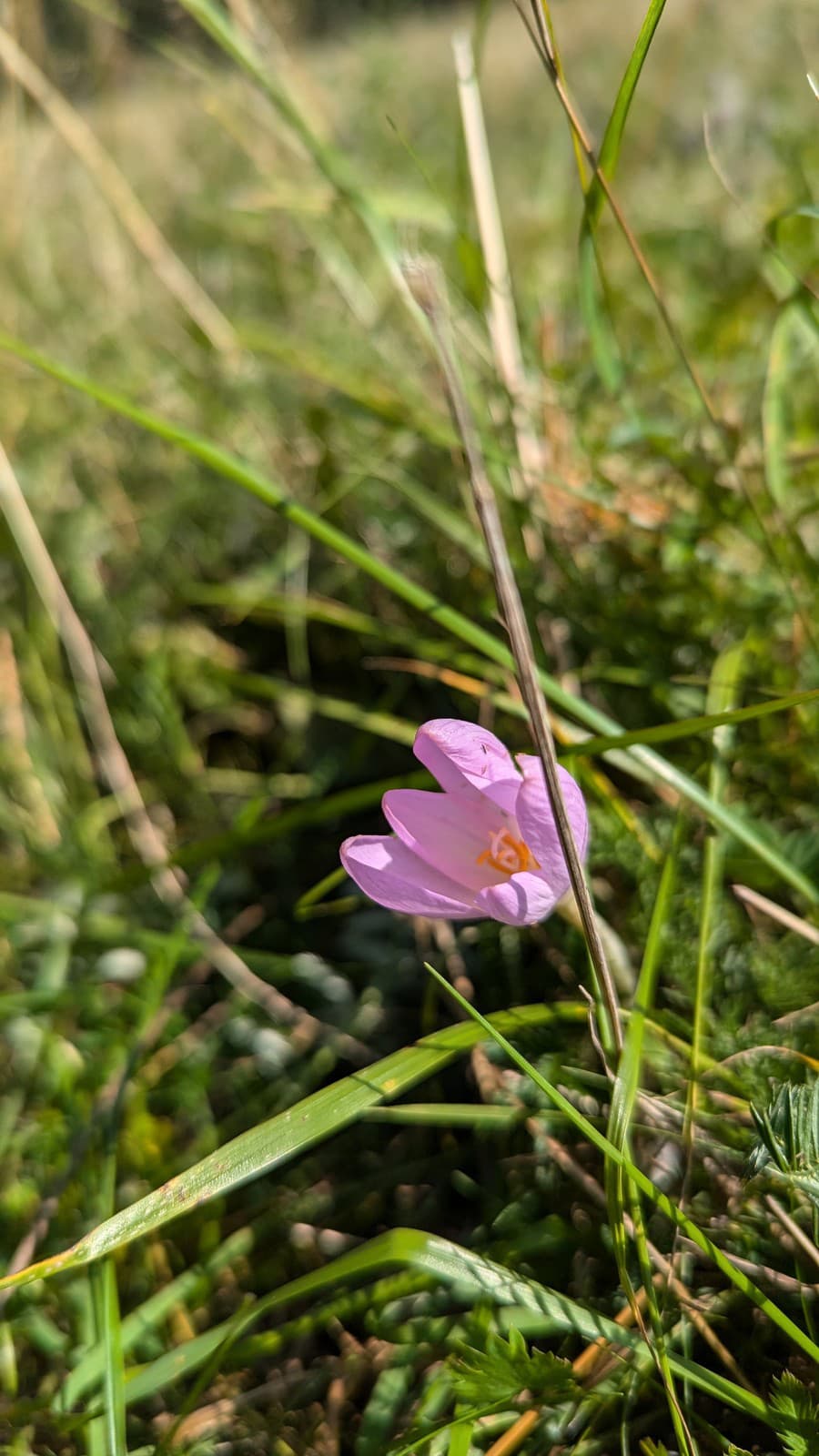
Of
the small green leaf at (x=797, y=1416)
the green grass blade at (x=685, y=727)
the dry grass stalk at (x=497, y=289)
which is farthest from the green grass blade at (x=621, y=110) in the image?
the small green leaf at (x=797, y=1416)

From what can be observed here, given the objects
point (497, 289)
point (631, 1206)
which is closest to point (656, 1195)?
point (631, 1206)

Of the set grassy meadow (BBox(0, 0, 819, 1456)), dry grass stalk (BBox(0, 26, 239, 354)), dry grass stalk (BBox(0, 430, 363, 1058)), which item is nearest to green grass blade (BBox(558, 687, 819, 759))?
grassy meadow (BBox(0, 0, 819, 1456))

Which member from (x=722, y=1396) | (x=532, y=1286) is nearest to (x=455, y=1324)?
(x=532, y=1286)

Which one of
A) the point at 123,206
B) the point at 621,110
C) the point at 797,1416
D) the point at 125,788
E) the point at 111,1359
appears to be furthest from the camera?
the point at 123,206

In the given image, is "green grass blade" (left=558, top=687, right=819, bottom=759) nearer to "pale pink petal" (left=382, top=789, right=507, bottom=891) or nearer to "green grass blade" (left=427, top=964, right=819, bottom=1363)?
"pale pink petal" (left=382, top=789, right=507, bottom=891)

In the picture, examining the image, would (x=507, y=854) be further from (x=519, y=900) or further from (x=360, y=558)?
(x=360, y=558)

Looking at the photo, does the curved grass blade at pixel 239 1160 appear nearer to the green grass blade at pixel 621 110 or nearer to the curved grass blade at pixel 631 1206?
the curved grass blade at pixel 631 1206
